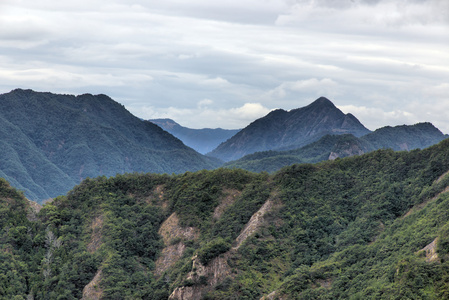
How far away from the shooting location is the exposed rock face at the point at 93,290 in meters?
84.3

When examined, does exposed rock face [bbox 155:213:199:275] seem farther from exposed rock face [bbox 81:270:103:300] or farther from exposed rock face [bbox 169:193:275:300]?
exposed rock face [bbox 169:193:275:300]

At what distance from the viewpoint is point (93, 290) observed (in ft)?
280

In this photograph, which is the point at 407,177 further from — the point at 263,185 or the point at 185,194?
the point at 185,194

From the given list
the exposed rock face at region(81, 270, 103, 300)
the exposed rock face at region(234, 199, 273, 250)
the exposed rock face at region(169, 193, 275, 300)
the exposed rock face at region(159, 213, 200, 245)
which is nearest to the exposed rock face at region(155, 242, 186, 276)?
the exposed rock face at region(159, 213, 200, 245)

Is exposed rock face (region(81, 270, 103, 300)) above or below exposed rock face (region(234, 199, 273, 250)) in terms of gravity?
below

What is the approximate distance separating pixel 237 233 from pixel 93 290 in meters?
24.9

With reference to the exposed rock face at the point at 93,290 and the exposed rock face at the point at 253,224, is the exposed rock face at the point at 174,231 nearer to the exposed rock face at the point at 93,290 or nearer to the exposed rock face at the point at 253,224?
the exposed rock face at the point at 253,224

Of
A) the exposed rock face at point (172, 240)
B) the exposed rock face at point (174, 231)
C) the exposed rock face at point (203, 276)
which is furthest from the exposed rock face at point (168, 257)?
the exposed rock face at point (203, 276)

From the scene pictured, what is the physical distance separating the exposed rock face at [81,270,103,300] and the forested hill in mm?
222

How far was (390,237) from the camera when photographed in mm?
72750

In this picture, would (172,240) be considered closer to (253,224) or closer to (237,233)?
(237,233)

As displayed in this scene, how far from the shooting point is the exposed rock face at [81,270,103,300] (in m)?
84.3

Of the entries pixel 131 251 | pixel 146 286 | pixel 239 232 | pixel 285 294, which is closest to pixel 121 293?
pixel 146 286

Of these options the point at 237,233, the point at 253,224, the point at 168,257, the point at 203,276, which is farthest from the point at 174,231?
the point at 203,276
